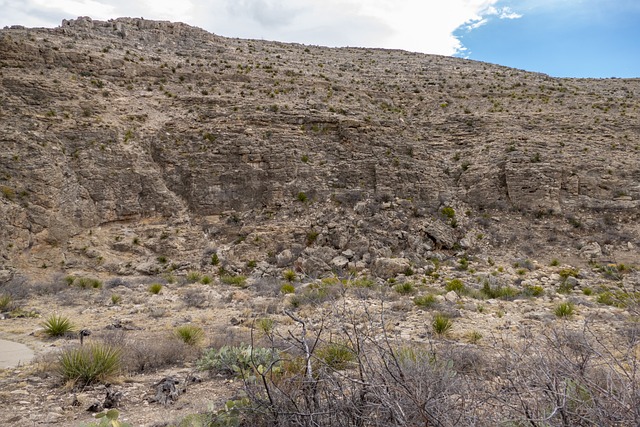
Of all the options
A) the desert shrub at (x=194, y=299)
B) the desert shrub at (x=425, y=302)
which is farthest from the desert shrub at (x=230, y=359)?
the desert shrub at (x=425, y=302)

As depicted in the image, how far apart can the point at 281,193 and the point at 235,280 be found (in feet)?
16.8

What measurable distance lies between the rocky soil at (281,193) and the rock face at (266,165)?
89 millimetres

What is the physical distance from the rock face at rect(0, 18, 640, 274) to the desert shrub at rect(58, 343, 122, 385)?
1032 centimetres

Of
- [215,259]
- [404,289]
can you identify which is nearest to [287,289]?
[404,289]

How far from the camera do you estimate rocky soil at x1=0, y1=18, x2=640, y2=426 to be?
462 inches

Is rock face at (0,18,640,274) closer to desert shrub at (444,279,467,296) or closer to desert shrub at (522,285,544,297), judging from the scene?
desert shrub at (444,279,467,296)

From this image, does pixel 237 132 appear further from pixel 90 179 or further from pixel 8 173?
pixel 8 173

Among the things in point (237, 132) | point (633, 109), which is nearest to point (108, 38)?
point (237, 132)

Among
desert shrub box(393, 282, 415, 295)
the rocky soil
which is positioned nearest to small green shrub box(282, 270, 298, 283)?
the rocky soil

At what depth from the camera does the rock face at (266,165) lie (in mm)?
15484

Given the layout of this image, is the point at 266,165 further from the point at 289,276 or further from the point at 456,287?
the point at 456,287

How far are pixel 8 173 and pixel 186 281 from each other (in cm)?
813

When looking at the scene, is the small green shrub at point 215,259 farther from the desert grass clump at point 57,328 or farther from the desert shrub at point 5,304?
the desert grass clump at point 57,328

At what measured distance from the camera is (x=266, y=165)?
18.2 meters
